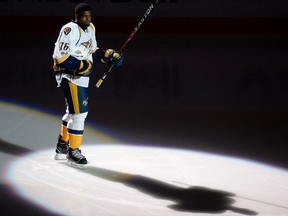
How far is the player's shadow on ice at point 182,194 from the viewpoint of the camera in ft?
12.8

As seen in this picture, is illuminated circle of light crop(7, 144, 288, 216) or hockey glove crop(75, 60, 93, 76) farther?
hockey glove crop(75, 60, 93, 76)

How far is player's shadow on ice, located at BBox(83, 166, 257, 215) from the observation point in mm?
3887

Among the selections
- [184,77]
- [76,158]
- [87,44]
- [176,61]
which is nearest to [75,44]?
[87,44]

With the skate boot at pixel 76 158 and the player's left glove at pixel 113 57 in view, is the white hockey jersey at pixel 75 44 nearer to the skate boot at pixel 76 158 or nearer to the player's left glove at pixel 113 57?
the player's left glove at pixel 113 57

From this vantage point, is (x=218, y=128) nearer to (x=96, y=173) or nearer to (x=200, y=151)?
→ (x=200, y=151)

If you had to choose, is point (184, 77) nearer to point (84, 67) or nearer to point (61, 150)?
point (61, 150)

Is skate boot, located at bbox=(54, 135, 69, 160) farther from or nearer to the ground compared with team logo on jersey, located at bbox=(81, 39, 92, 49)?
nearer to the ground

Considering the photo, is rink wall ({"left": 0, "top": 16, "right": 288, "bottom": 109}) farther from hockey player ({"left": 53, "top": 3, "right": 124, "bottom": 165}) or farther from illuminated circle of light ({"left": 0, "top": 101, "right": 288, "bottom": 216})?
hockey player ({"left": 53, "top": 3, "right": 124, "bottom": 165})

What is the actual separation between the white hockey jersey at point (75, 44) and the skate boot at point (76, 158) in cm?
50

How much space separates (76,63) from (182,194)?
1120 mm

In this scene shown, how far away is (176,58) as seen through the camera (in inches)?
383

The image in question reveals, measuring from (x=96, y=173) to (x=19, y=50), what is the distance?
6.01 meters

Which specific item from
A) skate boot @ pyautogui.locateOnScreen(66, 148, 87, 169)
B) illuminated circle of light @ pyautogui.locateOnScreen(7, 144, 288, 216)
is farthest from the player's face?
illuminated circle of light @ pyautogui.locateOnScreen(7, 144, 288, 216)

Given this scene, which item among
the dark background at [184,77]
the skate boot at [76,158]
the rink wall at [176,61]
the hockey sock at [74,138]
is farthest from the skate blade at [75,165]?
the rink wall at [176,61]
